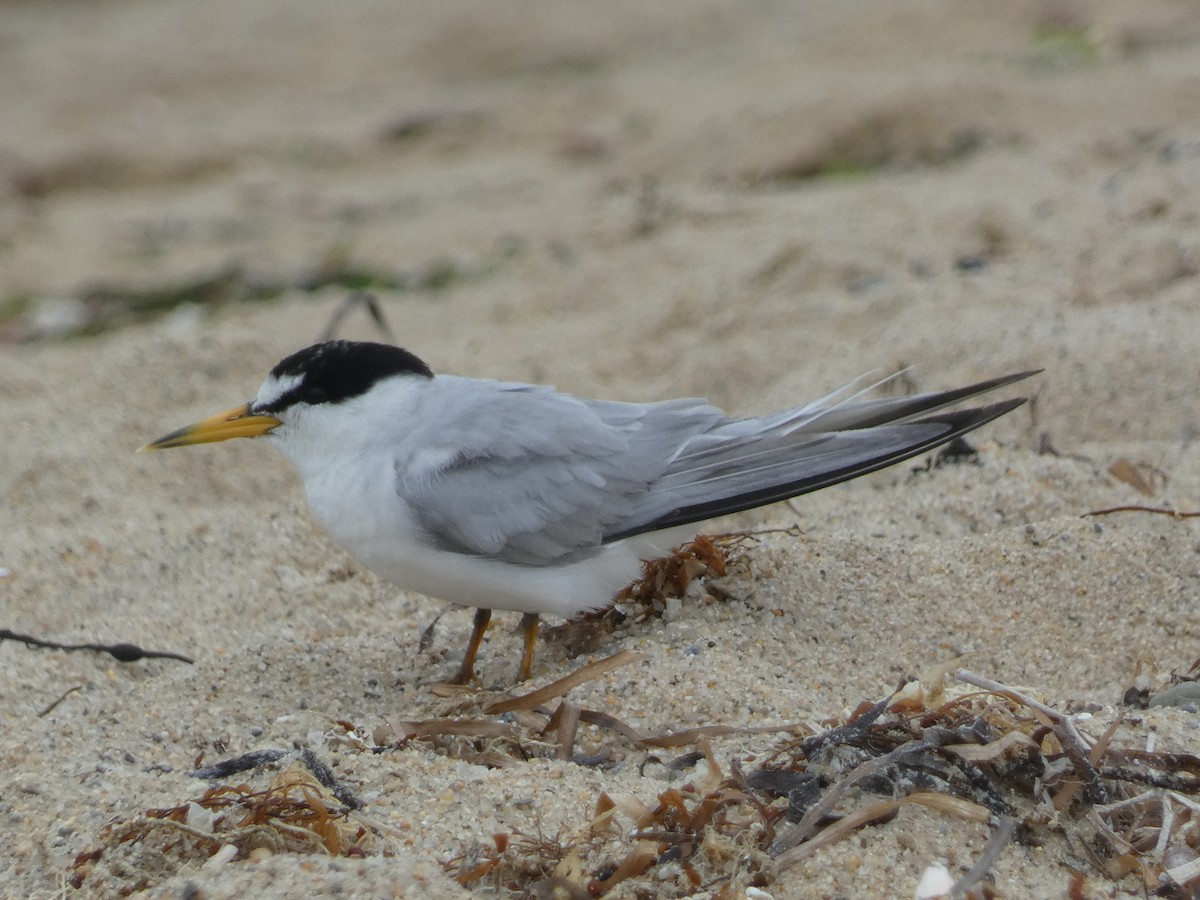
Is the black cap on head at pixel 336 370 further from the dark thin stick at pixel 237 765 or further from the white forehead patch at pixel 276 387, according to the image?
the dark thin stick at pixel 237 765

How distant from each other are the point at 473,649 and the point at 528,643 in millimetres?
131

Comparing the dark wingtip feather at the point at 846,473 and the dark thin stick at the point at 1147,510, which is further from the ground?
the dark wingtip feather at the point at 846,473

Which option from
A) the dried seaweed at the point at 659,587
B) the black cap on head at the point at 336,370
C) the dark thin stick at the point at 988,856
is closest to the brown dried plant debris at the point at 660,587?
the dried seaweed at the point at 659,587

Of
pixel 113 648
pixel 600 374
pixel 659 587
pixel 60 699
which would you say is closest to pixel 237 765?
pixel 60 699

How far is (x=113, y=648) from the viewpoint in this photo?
3.47 meters

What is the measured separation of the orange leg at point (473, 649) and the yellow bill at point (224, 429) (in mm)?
714

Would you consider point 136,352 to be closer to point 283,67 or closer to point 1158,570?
point 1158,570

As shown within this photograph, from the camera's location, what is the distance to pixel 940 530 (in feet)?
12.1

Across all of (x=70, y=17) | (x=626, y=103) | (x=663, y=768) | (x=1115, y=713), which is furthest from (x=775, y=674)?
(x=70, y=17)

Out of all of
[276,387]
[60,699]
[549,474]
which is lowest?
[60,699]

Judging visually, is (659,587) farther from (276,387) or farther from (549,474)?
(276,387)

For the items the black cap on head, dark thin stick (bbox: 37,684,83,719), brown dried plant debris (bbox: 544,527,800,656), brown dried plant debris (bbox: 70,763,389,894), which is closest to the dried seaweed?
brown dried plant debris (bbox: 544,527,800,656)

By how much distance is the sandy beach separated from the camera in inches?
101

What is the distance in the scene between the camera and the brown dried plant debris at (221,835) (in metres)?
2.40
